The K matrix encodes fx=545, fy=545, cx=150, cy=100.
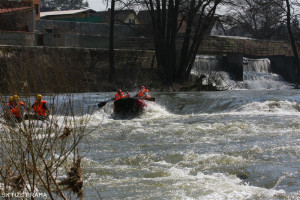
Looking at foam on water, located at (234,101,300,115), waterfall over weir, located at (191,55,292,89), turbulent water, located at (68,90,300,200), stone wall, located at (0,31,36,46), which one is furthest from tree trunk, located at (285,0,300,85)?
turbulent water, located at (68,90,300,200)

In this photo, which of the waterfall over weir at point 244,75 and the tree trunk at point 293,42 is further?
the tree trunk at point 293,42

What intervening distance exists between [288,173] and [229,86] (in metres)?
25.5

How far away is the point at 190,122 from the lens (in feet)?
53.5

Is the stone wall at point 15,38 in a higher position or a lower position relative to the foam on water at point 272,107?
higher

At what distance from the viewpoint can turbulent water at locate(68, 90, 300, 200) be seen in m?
7.80

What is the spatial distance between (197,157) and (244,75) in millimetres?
27567

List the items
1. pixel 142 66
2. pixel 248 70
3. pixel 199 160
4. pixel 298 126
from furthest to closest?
pixel 248 70 < pixel 142 66 < pixel 298 126 < pixel 199 160

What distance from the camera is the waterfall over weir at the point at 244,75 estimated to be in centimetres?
3416

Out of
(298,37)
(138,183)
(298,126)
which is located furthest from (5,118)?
(298,37)

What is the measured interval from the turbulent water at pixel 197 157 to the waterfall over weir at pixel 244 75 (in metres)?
15.8

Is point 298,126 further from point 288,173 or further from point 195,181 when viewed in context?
point 195,181

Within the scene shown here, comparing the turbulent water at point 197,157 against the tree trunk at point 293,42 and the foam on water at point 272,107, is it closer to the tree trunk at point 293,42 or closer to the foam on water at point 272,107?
the foam on water at point 272,107

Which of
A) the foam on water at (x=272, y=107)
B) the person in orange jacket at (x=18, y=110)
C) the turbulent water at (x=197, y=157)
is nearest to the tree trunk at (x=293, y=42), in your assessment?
the foam on water at (x=272, y=107)

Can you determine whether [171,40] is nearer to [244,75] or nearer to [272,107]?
[244,75]
